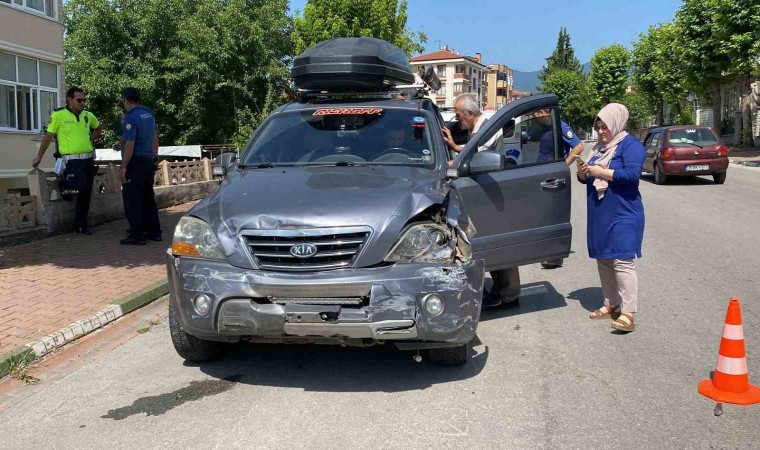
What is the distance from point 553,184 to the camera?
544 cm

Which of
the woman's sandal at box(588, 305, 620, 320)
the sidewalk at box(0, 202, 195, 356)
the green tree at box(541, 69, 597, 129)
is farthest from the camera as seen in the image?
the green tree at box(541, 69, 597, 129)

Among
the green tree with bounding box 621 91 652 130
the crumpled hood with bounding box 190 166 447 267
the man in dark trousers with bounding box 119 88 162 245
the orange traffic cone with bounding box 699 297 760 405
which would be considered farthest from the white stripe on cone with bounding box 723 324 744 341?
the green tree with bounding box 621 91 652 130

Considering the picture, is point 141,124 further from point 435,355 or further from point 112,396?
point 435,355

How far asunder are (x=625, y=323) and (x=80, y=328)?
449cm

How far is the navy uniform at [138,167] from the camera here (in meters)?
8.35

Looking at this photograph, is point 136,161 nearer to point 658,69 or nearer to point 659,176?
point 659,176

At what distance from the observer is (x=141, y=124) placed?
27.6 feet

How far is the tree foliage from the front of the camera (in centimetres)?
7112

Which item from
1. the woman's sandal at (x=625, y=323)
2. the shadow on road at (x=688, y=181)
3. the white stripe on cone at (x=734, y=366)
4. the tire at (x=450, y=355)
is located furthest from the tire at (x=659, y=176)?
the tire at (x=450, y=355)

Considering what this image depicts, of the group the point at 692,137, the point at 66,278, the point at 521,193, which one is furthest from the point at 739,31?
the point at 66,278

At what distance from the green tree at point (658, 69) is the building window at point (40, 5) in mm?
35349

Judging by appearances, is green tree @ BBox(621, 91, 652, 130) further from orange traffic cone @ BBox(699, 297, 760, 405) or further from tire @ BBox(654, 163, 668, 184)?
orange traffic cone @ BBox(699, 297, 760, 405)

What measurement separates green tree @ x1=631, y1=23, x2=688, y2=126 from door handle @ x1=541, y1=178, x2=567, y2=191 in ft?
132

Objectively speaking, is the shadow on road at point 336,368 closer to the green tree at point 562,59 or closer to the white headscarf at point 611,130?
the white headscarf at point 611,130
